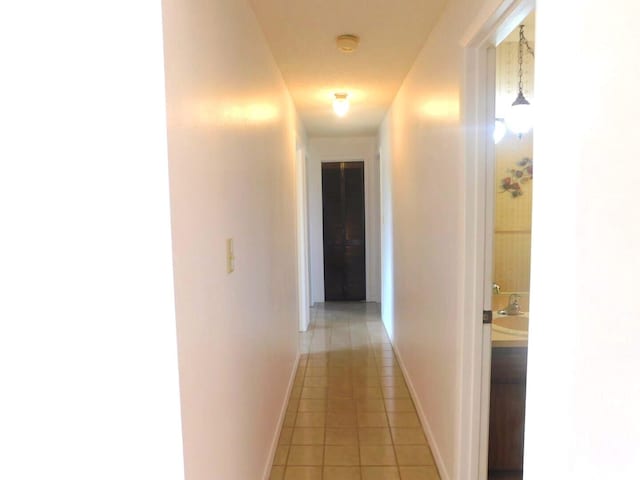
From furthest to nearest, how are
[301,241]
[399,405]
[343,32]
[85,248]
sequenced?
[301,241], [399,405], [343,32], [85,248]

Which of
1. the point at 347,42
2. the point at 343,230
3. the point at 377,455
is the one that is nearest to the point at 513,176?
the point at 347,42

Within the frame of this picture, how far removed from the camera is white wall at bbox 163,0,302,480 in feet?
3.47

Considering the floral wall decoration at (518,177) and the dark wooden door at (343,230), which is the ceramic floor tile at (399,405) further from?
the dark wooden door at (343,230)

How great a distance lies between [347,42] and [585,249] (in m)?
1.96

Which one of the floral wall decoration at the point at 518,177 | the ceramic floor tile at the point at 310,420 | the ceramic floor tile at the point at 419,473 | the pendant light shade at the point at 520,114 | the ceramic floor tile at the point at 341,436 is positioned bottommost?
the ceramic floor tile at the point at 419,473

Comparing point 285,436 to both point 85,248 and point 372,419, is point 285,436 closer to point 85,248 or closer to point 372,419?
point 372,419

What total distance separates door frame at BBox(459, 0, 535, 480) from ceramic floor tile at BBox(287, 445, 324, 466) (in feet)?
2.71

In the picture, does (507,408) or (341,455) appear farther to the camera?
(341,455)

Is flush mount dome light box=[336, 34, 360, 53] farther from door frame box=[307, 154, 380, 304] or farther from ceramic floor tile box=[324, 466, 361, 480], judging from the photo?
door frame box=[307, 154, 380, 304]

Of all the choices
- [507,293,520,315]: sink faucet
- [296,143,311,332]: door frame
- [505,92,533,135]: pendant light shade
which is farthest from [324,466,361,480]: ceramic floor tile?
[296,143,311,332]: door frame

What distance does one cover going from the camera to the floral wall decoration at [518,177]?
2498 millimetres

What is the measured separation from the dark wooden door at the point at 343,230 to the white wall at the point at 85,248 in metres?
4.88

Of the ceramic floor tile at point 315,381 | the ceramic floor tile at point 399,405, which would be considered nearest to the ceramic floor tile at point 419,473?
the ceramic floor tile at point 399,405

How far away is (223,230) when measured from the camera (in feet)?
4.65
